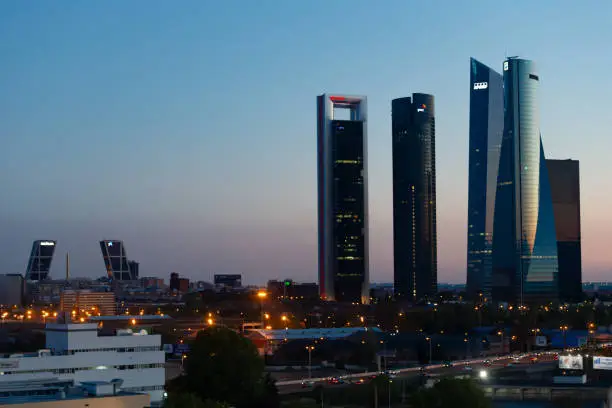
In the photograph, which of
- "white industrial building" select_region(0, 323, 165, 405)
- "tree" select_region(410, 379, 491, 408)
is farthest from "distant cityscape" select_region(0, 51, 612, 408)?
"tree" select_region(410, 379, 491, 408)

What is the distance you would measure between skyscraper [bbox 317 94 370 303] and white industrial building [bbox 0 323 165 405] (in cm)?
12734

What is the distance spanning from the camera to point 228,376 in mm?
66562

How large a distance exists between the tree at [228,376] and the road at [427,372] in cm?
658

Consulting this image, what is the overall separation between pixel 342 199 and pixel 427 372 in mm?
110222

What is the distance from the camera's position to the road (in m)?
77.6

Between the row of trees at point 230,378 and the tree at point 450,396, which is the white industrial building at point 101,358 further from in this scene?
the tree at point 450,396

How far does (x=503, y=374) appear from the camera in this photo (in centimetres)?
8831

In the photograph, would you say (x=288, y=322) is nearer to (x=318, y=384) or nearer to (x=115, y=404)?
(x=318, y=384)

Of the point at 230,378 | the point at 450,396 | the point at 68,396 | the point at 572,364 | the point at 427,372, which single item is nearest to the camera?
the point at 68,396

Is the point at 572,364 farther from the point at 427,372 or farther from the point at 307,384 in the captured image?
the point at 307,384

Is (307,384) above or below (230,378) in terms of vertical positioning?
below

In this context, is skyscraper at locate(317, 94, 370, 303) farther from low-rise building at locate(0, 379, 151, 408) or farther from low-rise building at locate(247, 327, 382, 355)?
low-rise building at locate(0, 379, 151, 408)

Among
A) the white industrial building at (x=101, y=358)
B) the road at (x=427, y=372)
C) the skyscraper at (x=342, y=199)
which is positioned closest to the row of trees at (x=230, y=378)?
the white industrial building at (x=101, y=358)

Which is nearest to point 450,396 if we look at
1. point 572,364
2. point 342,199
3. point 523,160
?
point 572,364
